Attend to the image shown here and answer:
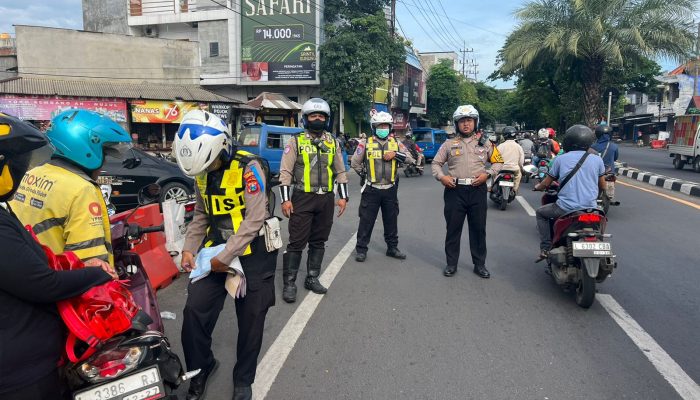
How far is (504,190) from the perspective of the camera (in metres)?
9.86

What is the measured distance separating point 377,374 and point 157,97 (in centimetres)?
2200

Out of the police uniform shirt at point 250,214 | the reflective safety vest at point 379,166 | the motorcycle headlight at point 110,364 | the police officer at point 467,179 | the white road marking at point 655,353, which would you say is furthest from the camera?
the reflective safety vest at point 379,166

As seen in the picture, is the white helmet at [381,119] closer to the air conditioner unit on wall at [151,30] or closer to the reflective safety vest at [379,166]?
the reflective safety vest at [379,166]

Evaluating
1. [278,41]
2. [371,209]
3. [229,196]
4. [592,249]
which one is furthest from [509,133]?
[278,41]

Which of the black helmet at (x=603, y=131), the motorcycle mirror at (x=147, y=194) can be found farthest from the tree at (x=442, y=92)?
the motorcycle mirror at (x=147, y=194)

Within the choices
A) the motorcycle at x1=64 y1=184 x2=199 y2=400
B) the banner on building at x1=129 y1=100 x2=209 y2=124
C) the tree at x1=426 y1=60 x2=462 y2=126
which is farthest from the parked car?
the tree at x1=426 y1=60 x2=462 y2=126

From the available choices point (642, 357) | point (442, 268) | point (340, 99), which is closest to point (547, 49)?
point (340, 99)

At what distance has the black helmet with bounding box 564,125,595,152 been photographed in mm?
4836

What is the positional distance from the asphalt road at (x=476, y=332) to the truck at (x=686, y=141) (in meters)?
13.9

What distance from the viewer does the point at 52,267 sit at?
6.05ft

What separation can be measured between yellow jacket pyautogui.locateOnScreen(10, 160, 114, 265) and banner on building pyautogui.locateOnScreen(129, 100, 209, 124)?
20.5 metres

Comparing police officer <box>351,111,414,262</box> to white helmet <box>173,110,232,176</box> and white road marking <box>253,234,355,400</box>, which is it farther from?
white helmet <box>173,110,232,176</box>

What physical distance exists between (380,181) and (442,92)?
43.0 meters

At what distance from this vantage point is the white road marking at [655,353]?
121 inches
